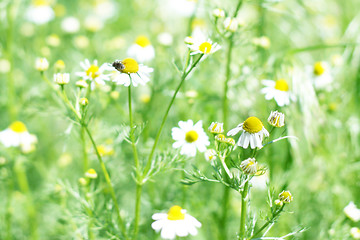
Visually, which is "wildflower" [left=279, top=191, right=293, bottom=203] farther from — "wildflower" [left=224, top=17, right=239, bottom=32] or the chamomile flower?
"wildflower" [left=224, top=17, right=239, bottom=32]

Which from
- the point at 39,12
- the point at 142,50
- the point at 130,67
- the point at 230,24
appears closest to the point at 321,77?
the point at 230,24

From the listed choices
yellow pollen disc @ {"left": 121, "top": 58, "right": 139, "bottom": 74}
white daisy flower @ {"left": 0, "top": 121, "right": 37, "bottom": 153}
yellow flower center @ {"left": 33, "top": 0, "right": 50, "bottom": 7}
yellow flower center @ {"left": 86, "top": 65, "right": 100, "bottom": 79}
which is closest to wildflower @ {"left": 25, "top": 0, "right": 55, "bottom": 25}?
yellow flower center @ {"left": 33, "top": 0, "right": 50, "bottom": 7}

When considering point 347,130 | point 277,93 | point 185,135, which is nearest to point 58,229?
point 185,135

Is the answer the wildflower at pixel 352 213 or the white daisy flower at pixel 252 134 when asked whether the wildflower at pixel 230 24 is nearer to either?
the white daisy flower at pixel 252 134

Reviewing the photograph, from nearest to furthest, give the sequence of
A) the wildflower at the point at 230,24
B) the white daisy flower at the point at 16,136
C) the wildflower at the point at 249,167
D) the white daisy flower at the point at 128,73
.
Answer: the wildflower at the point at 249,167
the white daisy flower at the point at 128,73
the wildflower at the point at 230,24
the white daisy flower at the point at 16,136

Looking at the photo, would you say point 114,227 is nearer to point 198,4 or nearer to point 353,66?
point 198,4

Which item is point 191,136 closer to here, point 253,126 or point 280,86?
point 253,126

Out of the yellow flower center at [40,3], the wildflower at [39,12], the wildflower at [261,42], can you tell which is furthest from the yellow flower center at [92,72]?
the yellow flower center at [40,3]
